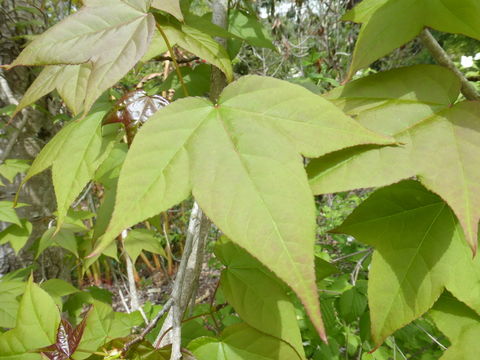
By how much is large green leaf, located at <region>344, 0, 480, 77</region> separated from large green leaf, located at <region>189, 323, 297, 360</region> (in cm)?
45

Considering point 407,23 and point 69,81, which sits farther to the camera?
point 69,81

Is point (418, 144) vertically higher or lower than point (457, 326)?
higher

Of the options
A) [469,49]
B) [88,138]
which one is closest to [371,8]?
[88,138]

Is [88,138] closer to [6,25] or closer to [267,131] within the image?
[267,131]

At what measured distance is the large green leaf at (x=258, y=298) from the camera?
0.53 meters

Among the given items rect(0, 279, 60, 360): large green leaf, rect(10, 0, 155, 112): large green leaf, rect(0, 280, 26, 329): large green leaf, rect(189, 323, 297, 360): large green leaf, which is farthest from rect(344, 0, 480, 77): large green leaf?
rect(0, 280, 26, 329): large green leaf

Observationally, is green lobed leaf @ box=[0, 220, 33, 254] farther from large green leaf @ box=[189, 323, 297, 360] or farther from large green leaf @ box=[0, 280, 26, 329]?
large green leaf @ box=[189, 323, 297, 360]

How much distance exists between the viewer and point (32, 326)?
2.20 ft

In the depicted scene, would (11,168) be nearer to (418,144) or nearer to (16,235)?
(16,235)

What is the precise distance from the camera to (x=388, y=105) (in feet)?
1.66

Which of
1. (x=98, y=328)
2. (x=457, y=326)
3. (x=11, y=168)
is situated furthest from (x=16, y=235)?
(x=457, y=326)

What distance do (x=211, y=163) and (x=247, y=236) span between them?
4.5 inches

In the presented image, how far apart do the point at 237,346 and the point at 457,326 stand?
1.10ft

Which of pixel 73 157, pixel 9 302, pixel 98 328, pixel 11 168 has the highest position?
pixel 73 157
